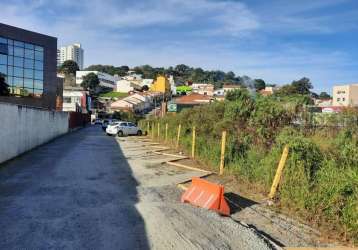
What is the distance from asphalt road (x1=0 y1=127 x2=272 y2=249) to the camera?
6.34 meters

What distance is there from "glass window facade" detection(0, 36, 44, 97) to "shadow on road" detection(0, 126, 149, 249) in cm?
3810

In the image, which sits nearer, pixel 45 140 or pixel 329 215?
pixel 329 215

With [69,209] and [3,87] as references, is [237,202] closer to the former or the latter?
[69,209]

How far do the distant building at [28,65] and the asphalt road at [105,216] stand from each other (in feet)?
128

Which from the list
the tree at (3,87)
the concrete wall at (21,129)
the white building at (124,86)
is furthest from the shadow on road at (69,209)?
the white building at (124,86)

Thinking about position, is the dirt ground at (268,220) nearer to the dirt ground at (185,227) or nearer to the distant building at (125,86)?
the dirt ground at (185,227)

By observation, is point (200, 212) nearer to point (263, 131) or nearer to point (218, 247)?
point (218, 247)

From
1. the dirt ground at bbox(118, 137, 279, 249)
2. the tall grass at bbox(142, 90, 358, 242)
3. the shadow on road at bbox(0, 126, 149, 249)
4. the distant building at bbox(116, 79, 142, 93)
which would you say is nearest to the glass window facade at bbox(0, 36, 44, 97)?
the shadow on road at bbox(0, 126, 149, 249)

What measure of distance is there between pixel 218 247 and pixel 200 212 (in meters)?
2.06

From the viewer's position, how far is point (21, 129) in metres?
19.3

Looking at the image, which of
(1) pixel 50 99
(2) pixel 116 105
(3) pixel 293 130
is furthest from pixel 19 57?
(2) pixel 116 105

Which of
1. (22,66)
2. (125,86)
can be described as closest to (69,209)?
(22,66)

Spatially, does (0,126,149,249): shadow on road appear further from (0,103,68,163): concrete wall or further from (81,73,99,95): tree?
(81,73,99,95): tree

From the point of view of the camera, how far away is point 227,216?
329 inches
